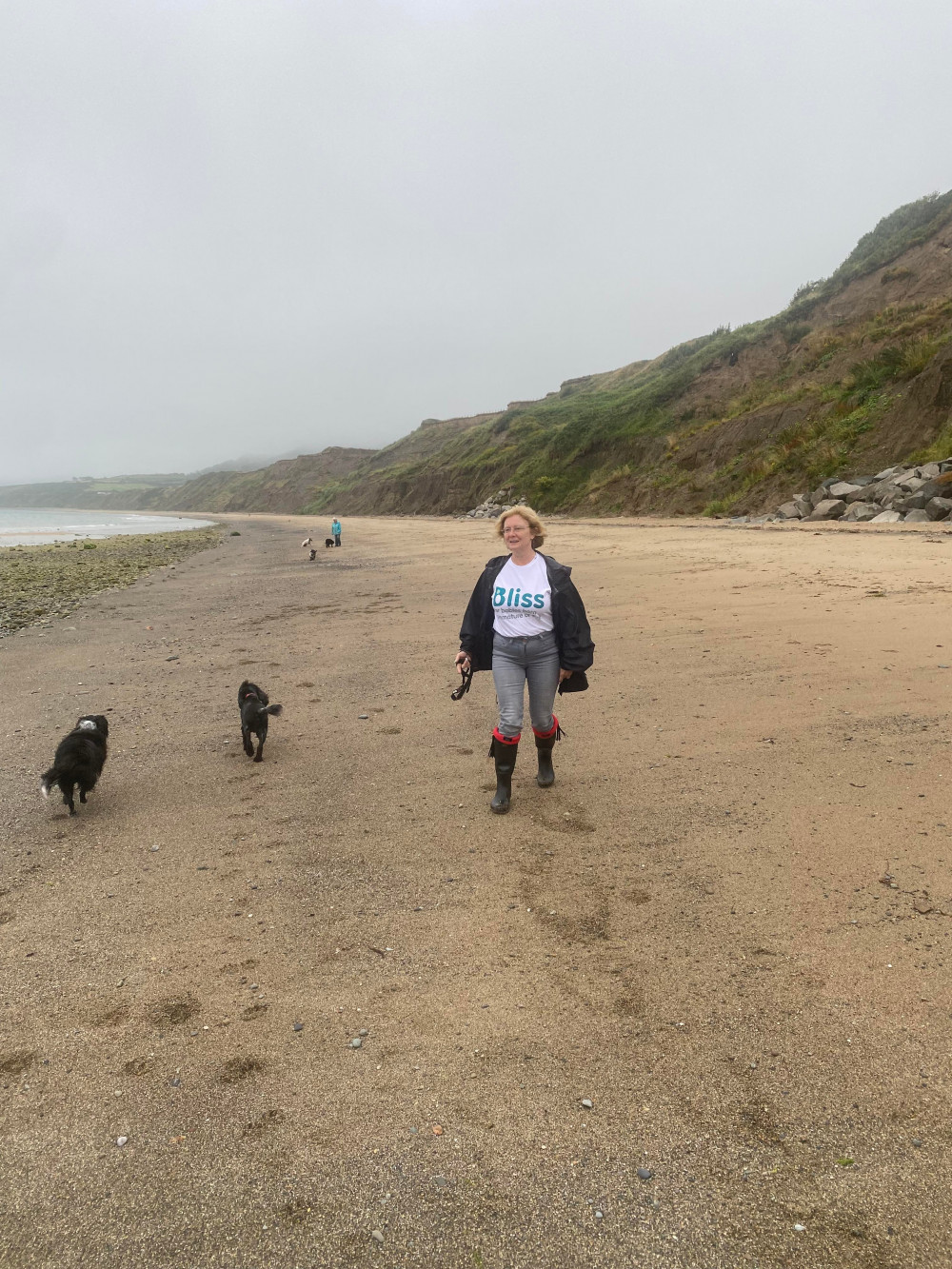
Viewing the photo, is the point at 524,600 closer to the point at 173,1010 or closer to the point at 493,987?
the point at 493,987

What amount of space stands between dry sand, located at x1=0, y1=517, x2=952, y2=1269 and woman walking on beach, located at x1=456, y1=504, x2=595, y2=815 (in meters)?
0.55

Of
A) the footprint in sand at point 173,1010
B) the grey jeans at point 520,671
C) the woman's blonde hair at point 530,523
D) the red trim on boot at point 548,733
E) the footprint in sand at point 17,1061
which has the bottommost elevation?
the footprint in sand at point 17,1061

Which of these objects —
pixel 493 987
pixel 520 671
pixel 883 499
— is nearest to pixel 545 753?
pixel 520 671

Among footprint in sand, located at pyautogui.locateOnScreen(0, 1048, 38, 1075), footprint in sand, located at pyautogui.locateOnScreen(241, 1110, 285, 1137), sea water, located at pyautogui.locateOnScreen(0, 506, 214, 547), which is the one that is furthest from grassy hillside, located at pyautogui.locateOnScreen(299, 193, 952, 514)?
sea water, located at pyautogui.locateOnScreen(0, 506, 214, 547)

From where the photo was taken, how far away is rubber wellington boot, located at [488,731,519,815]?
14.7ft

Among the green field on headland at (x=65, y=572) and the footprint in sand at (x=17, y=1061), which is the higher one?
the green field on headland at (x=65, y=572)

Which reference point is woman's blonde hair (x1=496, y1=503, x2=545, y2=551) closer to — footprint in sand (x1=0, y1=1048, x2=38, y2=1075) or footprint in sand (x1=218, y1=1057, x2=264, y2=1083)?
footprint in sand (x1=218, y1=1057, x2=264, y2=1083)

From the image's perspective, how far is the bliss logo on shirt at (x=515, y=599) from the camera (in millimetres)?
4410

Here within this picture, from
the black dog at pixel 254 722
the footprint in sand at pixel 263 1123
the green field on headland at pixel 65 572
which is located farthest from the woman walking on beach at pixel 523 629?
the green field on headland at pixel 65 572

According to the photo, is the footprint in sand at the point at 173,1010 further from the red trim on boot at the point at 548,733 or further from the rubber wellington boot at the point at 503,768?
the red trim on boot at the point at 548,733

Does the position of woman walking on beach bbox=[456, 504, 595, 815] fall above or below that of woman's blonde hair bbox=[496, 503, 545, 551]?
below

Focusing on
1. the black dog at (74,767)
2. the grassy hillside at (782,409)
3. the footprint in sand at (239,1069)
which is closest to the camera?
the footprint in sand at (239,1069)

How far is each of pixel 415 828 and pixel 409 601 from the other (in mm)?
8459

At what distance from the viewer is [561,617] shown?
14.6 ft
